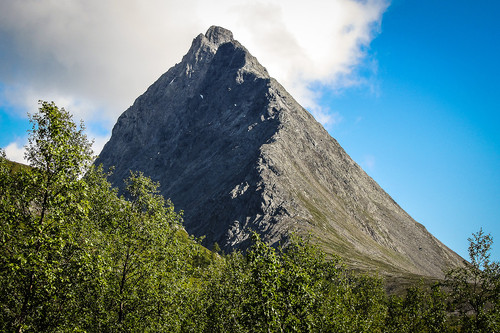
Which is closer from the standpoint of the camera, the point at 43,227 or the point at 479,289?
the point at 43,227

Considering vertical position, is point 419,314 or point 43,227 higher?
point 43,227

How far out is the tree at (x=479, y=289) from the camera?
117 ft

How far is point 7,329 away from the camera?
19109mm

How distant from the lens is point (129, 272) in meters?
27.1

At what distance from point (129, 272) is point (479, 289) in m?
41.2

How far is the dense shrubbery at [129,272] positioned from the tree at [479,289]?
130 millimetres

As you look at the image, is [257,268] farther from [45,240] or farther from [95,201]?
[95,201]

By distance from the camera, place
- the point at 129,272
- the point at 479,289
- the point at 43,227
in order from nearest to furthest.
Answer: the point at 43,227 → the point at 129,272 → the point at 479,289

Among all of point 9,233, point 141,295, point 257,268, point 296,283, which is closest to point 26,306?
point 9,233

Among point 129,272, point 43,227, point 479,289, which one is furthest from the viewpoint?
point 479,289

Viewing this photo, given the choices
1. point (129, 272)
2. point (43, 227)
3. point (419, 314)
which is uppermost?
point (43, 227)

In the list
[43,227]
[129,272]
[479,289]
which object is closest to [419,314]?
[479,289]

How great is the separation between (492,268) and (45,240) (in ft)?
152

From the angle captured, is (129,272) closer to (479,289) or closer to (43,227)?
(43,227)
